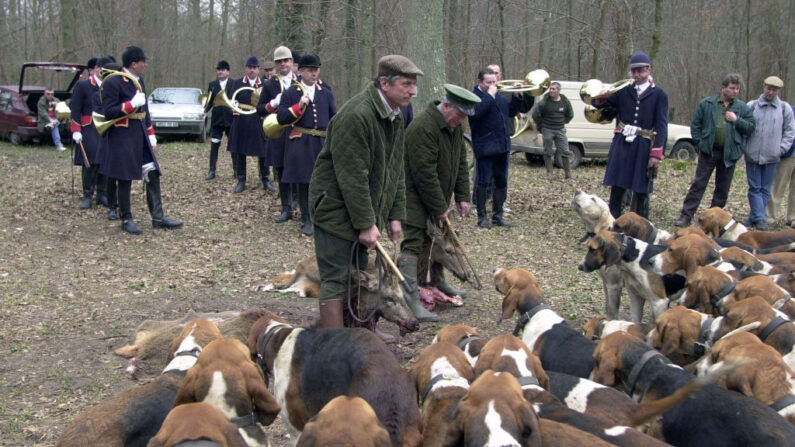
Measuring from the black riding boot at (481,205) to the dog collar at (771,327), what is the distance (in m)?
6.31

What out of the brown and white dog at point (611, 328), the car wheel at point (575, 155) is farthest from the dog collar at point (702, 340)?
the car wheel at point (575, 155)

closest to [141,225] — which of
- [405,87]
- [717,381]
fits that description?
[405,87]

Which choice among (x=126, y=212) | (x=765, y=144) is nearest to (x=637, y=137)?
(x=765, y=144)

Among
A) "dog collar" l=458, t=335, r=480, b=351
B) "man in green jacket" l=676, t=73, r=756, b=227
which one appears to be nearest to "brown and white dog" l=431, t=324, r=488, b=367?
"dog collar" l=458, t=335, r=480, b=351

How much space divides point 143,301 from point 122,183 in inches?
120

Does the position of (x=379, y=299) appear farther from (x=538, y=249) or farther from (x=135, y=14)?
(x=135, y=14)

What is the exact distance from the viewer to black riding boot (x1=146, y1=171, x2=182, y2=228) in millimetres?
9656

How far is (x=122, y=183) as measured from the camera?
9.55 meters

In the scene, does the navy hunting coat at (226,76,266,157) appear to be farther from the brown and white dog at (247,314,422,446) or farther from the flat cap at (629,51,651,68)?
the brown and white dog at (247,314,422,446)

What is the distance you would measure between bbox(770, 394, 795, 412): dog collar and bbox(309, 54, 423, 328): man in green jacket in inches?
103

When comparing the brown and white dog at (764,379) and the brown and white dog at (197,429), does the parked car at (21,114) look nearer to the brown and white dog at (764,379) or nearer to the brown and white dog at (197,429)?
the brown and white dog at (197,429)

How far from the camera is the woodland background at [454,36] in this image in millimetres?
21344

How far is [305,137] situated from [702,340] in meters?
6.57

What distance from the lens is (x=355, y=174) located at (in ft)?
15.6
